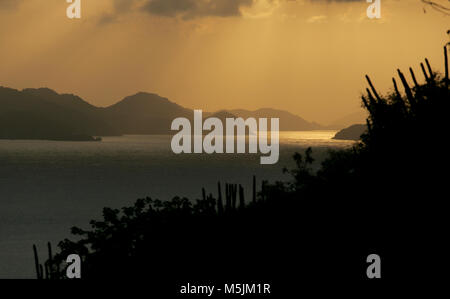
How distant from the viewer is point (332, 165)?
39375 mm

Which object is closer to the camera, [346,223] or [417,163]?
[417,163]

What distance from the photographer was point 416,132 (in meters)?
12.5
